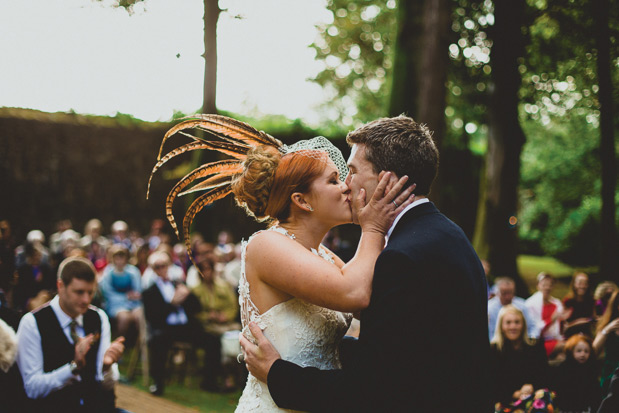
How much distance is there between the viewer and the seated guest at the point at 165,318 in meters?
8.96

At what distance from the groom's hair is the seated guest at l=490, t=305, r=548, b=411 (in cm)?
393

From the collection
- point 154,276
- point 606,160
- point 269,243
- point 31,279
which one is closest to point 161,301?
point 154,276

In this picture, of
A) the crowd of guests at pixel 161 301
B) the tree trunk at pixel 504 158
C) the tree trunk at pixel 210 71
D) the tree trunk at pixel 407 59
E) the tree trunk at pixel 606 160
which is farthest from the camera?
the tree trunk at pixel 504 158

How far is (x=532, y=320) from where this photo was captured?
8.87 meters

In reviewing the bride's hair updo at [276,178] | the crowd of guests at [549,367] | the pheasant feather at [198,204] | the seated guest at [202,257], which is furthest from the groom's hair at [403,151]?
the seated guest at [202,257]

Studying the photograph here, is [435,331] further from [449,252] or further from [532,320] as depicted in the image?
[532,320]

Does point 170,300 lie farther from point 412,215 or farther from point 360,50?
point 360,50

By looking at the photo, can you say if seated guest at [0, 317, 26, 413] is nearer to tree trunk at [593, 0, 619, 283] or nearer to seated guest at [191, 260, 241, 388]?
seated guest at [191, 260, 241, 388]

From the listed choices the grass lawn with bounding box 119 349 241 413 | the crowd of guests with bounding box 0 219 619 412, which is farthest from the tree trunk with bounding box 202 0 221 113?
the grass lawn with bounding box 119 349 241 413

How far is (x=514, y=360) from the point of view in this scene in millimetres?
6078

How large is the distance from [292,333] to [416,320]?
0.88 m

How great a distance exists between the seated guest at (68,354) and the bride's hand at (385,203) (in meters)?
2.20

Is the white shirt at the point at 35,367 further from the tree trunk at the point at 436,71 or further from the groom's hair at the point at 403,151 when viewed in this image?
the tree trunk at the point at 436,71

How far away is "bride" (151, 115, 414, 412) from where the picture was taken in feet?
8.36
